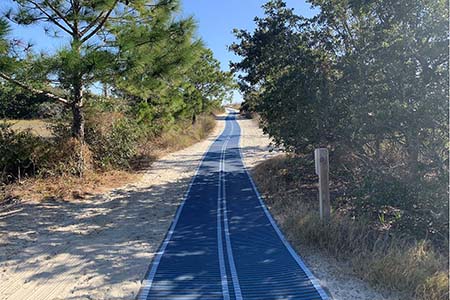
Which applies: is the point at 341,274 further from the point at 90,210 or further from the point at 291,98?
the point at 90,210

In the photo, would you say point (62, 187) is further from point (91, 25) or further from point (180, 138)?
point (180, 138)

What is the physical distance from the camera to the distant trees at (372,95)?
4.70 meters

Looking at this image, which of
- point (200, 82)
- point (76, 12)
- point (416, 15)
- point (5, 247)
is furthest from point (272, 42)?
point (200, 82)

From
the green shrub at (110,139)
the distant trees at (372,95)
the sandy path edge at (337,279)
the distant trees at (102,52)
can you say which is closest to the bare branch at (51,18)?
the distant trees at (102,52)

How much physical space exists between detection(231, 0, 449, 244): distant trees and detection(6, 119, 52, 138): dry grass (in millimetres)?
5616

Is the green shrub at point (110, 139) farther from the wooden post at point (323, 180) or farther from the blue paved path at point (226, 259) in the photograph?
the wooden post at point (323, 180)

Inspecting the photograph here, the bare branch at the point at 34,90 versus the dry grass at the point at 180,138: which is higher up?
the bare branch at the point at 34,90

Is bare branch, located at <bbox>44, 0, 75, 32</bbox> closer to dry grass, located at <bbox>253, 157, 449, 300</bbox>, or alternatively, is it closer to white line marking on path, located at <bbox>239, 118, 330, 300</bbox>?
white line marking on path, located at <bbox>239, 118, 330, 300</bbox>

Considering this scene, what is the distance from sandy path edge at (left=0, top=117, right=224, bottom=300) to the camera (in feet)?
11.2

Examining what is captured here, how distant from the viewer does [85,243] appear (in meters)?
4.70

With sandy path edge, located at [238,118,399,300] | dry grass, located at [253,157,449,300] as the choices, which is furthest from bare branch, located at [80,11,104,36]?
sandy path edge, located at [238,118,399,300]

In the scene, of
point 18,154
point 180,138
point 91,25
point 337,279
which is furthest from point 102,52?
point 180,138

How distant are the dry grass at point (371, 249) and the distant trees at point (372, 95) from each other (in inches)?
28.9

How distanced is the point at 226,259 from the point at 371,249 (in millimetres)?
1651
